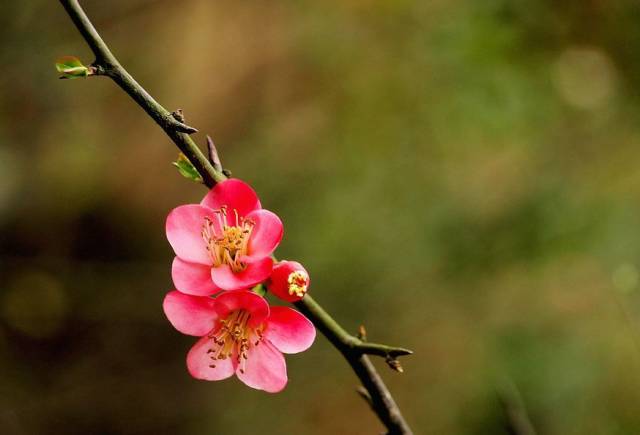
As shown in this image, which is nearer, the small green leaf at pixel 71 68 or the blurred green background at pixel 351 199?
the small green leaf at pixel 71 68

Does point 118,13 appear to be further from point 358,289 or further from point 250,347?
point 250,347

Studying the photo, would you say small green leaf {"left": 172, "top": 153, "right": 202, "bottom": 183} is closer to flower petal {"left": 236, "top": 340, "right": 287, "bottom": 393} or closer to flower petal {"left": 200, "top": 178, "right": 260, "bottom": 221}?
flower petal {"left": 200, "top": 178, "right": 260, "bottom": 221}

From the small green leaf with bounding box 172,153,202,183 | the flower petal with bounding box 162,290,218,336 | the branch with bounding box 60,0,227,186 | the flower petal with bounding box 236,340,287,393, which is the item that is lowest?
the flower petal with bounding box 236,340,287,393

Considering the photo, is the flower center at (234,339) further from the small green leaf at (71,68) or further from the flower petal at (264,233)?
the small green leaf at (71,68)

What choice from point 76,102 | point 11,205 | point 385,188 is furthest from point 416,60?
point 11,205

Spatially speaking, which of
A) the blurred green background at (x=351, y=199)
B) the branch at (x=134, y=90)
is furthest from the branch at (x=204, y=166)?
the blurred green background at (x=351, y=199)

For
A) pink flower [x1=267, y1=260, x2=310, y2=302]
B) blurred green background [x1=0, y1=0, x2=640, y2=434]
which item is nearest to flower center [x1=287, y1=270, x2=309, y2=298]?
pink flower [x1=267, y1=260, x2=310, y2=302]
